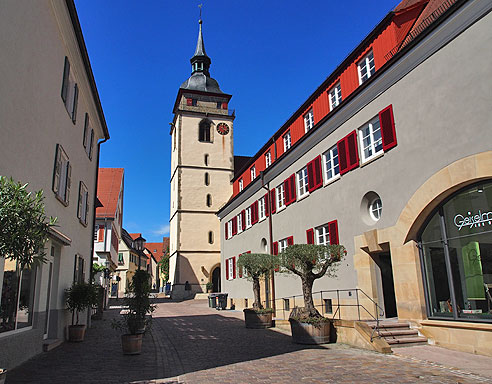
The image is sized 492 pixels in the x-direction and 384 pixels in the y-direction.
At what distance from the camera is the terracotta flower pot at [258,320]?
16.9 m

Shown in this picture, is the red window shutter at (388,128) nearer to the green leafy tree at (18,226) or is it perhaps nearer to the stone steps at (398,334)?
the stone steps at (398,334)

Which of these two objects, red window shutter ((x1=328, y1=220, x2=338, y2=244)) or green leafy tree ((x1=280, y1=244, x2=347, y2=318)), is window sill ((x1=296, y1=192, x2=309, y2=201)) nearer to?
red window shutter ((x1=328, y1=220, x2=338, y2=244))

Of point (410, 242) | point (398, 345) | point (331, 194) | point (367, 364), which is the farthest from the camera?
point (331, 194)

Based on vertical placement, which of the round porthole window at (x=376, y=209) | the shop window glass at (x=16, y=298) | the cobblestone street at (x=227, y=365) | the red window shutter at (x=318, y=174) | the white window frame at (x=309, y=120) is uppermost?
the white window frame at (x=309, y=120)

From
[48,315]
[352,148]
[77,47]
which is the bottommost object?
[48,315]

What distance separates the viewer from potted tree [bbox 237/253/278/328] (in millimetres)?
16922

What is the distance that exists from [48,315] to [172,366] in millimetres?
5163

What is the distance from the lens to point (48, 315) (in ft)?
40.0

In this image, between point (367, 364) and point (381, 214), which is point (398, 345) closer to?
point (367, 364)

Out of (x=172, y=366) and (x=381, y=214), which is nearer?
(x=172, y=366)

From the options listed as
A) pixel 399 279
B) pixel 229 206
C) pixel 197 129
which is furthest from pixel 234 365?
pixel 197 129

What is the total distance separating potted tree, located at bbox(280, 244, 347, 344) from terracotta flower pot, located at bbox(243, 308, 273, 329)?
4.55 m

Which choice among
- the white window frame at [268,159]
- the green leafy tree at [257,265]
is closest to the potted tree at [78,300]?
the green leafy tree at [257,265]

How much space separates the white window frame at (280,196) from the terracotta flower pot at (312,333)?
10.1 m
